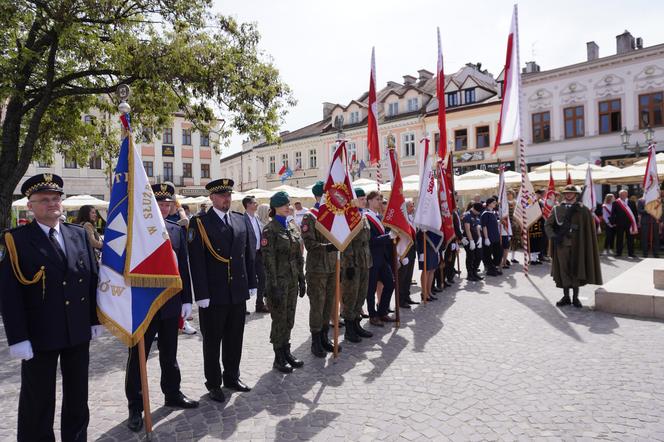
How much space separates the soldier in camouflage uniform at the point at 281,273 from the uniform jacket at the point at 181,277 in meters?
0.96

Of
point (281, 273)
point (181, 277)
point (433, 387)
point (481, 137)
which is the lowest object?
point (433, 387)

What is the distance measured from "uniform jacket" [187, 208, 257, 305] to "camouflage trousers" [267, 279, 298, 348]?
565 mm

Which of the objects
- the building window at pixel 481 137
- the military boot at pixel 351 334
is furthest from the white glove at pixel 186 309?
the building window at pixel 481 137

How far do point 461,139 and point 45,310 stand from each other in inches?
1318

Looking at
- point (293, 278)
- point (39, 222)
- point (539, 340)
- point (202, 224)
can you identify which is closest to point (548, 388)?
point (539, 340)

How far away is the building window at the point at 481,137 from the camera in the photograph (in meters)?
32.6

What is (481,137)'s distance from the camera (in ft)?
108

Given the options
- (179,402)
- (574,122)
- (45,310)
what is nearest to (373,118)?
(179,402)

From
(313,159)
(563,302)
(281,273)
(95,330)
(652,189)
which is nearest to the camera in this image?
(95,330)

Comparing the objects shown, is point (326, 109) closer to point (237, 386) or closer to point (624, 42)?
point (624, 42)

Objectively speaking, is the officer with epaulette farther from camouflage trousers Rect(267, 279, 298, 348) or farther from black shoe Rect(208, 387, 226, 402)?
camouflage trousers Rect(267, 279, 298, 348)

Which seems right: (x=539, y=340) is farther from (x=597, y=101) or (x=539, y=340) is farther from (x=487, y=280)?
(x=597, y=101)

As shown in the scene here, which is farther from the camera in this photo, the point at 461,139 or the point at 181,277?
the point at 461,139

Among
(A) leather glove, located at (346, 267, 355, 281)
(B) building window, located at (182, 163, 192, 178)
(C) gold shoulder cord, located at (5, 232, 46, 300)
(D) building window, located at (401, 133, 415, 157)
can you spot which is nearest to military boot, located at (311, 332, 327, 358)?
(A) leather glove, located at (346, 267, 355, 281)
